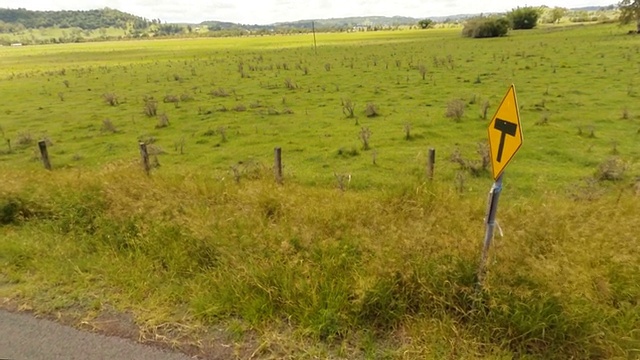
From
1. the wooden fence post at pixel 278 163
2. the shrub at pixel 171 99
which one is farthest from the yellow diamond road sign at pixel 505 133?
the shrub at pixel 171 99

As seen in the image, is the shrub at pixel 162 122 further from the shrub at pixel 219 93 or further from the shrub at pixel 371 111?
the shrub at pixel 371 111

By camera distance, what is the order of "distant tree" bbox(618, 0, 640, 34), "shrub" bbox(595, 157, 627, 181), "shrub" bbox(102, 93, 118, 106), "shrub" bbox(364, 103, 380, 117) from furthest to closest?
"distant tree" bbox(618, 0, 640, 34) → "shrub" bbox(102, 93, 118, 106) → "shrub" bbox(364, 103, 380, 117) → "shrub" bbox(595, 157, 627, 181)

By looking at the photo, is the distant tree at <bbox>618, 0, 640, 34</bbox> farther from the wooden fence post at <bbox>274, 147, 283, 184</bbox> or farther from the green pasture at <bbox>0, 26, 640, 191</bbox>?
the wooden fence post at <bbox>274, 147, 283, 184</bbox>

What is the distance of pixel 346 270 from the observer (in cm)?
442

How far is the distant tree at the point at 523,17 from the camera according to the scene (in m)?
82.2

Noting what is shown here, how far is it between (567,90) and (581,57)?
15.7 meters

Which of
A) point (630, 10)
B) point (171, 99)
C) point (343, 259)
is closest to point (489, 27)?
point (630, 10)

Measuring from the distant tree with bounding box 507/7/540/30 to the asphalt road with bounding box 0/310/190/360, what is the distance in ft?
310

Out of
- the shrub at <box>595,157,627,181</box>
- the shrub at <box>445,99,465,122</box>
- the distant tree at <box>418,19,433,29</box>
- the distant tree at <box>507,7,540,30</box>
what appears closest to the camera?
the shrub at <box>595,157,627,181</box>

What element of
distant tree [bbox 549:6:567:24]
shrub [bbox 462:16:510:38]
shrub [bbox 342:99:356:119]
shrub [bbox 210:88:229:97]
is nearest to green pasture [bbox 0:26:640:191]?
shrub [bbox 210:88:229:97]

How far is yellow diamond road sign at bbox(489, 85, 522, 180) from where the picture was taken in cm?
345

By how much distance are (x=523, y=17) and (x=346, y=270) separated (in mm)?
95734

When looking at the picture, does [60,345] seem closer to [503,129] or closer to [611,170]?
[503,129]

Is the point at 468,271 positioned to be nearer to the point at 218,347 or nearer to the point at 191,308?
the point at 218,347
